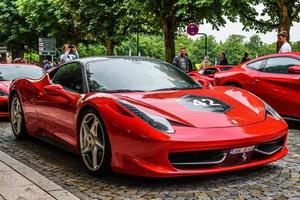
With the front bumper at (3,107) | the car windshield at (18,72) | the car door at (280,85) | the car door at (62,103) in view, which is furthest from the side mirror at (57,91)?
the car windshield at (18,72)

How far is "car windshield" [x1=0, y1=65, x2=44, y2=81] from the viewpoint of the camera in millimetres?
11273

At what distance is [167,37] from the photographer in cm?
2433

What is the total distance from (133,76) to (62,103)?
2.78ft

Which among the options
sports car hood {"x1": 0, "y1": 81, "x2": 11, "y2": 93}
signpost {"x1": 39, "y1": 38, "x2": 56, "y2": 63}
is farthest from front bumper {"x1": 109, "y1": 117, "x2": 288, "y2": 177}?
signpost {"x1": 39, "y1": 38, "x2": 56, "y2": 63}

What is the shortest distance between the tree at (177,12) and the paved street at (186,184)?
53.0ft

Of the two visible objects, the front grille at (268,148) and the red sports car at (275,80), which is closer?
the front grille at (268,148)

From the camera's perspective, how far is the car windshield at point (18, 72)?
1127 cm

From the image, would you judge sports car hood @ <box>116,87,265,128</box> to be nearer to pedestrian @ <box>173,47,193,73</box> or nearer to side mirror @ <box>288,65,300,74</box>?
side mirror @ <box>288,65,300,74</box>

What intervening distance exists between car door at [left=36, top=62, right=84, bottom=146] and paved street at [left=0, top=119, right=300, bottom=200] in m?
0.39

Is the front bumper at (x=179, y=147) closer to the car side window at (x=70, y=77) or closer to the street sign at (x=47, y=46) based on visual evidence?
the car side window at (x=70, y=77)

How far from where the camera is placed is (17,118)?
25.1 ft

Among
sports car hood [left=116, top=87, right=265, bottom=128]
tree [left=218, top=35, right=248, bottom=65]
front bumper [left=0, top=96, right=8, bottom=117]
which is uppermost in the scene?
sports car hood [left=116, top=87, right=265, bottom=128]

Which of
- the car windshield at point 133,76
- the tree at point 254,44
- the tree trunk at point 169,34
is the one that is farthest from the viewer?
the tree at point 254,44

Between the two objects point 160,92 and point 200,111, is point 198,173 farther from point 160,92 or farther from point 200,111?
point 160,92
